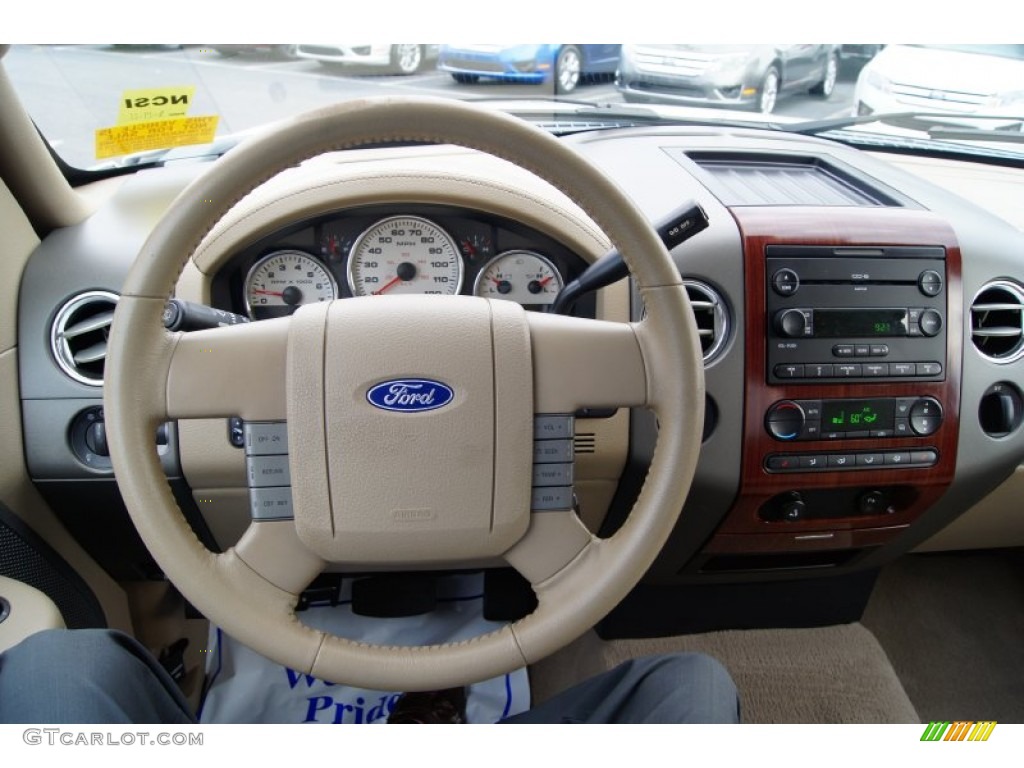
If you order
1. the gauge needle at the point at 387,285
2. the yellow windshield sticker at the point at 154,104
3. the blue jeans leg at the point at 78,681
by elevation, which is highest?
the yellow windshield sticker at the point at 154,104

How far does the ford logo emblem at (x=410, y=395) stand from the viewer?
882 millimetres

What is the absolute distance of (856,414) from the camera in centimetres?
130

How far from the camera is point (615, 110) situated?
5.45 ft

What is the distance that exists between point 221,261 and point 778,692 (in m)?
1.38

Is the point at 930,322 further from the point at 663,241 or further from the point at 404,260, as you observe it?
the point at 404,260

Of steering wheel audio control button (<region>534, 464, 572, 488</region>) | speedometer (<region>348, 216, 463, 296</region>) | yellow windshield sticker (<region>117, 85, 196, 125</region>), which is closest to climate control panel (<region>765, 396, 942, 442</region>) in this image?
steering wheel audio control button (<region>534, 464, 572, 488</region>)

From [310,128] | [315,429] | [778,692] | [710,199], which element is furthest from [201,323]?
[778,692]

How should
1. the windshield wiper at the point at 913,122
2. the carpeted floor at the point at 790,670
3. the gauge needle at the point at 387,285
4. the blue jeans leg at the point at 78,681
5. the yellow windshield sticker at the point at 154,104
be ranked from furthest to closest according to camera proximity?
the windshield wiper at the point at 913,122 < the carpeted floor at the point at 790,670 < the gauge needle at the point at 387,285 < the yellow windshield sticker at the point at 154,104 < the blue jeans leg at the point at 78,681

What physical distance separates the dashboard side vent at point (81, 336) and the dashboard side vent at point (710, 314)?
3.17 ft

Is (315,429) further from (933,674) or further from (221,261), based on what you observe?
(933,674)

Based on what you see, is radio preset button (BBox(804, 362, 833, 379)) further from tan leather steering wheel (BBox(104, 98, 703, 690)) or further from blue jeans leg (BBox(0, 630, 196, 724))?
blue jeans leg (BBox(0, 630, 196, 724))

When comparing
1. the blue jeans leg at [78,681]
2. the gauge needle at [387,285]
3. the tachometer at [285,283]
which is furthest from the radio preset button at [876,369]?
the blue jeans leg at [78,681]

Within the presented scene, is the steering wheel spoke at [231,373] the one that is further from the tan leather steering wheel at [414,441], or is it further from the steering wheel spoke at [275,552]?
the steering wheel spoke at [275,552]

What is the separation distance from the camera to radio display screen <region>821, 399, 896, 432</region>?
1288 millimetres
